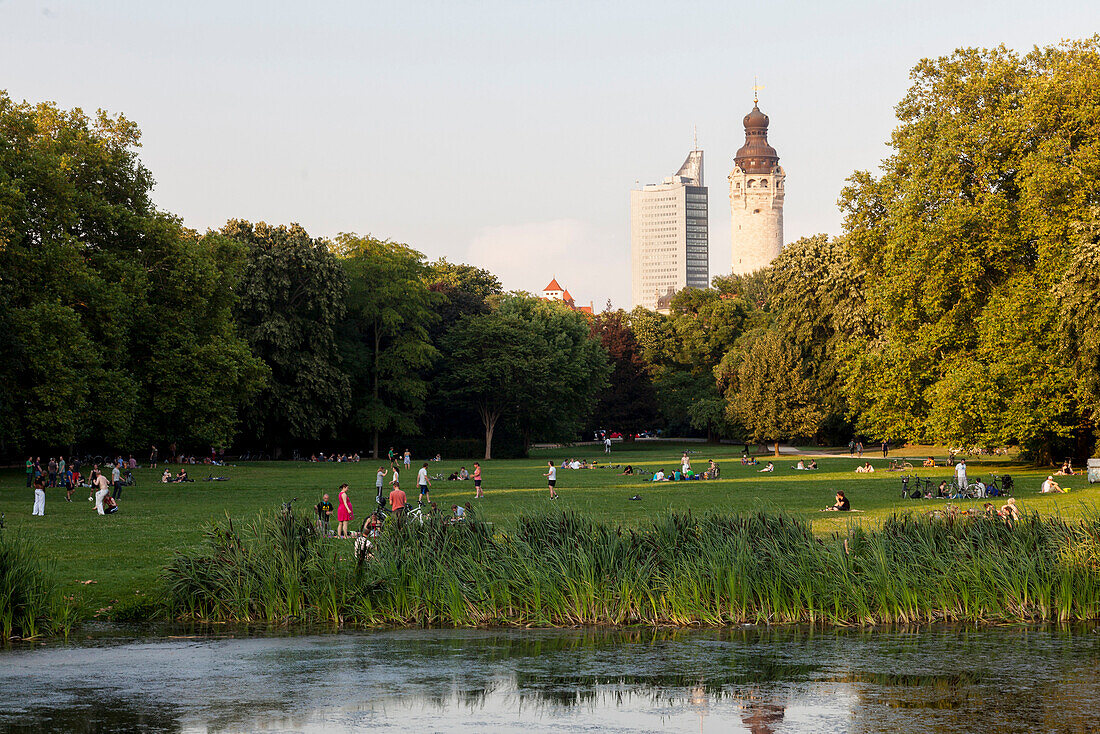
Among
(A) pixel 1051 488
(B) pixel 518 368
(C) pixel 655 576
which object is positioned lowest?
(C) pixel 655 576

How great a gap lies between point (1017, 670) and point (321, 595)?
9779mm

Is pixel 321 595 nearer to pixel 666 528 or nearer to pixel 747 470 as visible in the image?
pixel 666 528

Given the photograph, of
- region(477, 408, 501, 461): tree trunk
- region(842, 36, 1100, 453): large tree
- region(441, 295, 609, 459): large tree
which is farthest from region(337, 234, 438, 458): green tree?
region(842, 36, 1100, 453): large tree

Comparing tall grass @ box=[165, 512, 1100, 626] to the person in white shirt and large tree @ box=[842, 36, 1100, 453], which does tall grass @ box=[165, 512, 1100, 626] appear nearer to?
the person in white shirt

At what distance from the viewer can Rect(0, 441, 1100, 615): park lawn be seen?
2027 centimetres

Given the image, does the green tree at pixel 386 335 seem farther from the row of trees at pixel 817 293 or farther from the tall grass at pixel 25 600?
the tall grass at pixel 25 600

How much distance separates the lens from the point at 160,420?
163 ft

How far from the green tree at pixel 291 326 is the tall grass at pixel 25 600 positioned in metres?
48.1

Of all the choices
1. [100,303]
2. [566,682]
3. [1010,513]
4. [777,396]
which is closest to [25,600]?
[566,682]

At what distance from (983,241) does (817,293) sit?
29351 millimetres

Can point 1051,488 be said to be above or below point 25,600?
above

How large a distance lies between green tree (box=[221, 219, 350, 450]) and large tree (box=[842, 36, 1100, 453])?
106 ft

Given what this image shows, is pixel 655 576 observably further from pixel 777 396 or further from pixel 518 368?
pixel 518 368

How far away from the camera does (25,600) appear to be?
1563 cm
